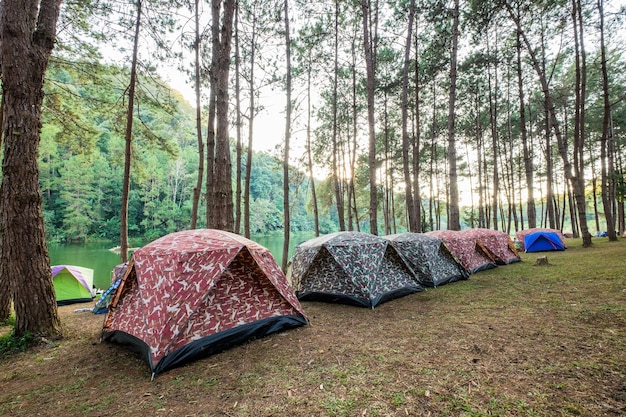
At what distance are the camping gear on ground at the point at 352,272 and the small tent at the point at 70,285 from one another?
6694mm

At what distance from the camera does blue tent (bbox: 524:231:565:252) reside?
12.0 meters

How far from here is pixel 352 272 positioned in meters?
5.84

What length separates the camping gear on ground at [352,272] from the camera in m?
5.76

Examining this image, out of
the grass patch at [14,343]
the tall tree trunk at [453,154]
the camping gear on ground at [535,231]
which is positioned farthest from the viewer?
the camping gear on ground at [535,231]

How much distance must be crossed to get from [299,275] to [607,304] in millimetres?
5487

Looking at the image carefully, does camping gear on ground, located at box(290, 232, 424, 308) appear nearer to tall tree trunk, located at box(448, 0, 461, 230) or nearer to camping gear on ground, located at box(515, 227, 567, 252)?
tall tree trunk, located at box(448, 0, 461, 230)

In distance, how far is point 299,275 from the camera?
6574 mm

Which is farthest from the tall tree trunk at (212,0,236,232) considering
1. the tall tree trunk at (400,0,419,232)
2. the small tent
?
the tall tree trunk at (400,0,419,232)

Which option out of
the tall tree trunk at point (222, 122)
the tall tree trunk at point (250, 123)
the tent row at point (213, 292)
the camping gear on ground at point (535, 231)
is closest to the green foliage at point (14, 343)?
the tent row at point (213, 292)

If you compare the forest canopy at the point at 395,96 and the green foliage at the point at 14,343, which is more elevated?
the forest canopy at the point at 395,96

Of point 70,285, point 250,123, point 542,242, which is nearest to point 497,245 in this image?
point 542,242

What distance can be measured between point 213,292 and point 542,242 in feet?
48.2

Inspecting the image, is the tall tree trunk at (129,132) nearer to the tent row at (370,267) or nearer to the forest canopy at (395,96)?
the forest canopy at (395,96)

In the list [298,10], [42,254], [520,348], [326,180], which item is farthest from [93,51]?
[326,180]
